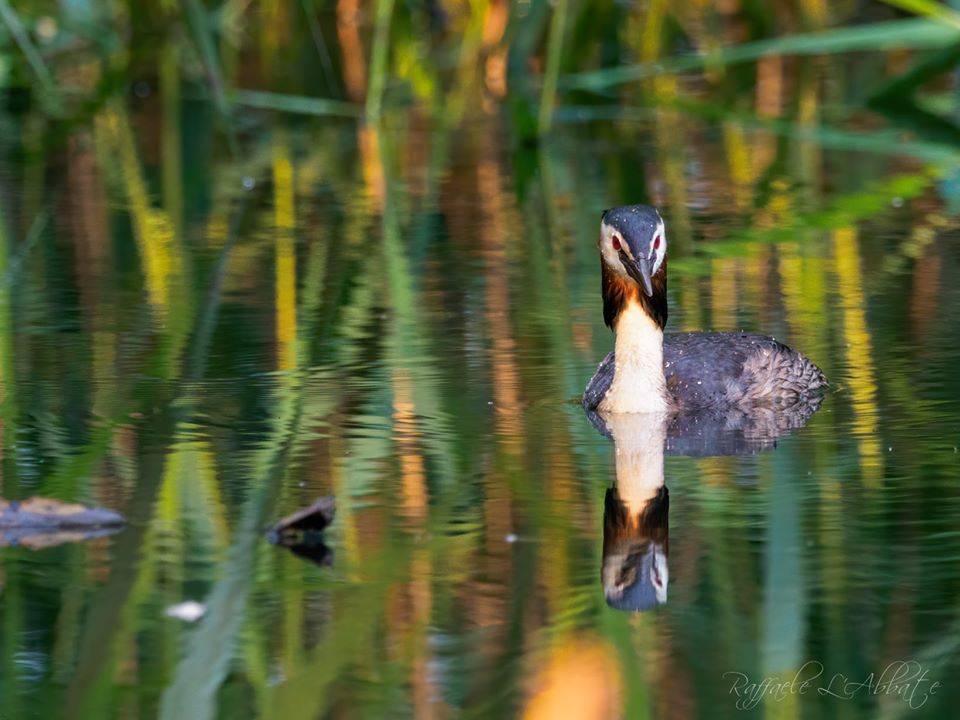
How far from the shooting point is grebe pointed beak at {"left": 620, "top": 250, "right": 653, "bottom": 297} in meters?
6.96

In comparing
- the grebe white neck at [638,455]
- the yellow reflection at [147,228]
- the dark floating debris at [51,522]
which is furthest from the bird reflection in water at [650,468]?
the yellow reflection at [147,228]

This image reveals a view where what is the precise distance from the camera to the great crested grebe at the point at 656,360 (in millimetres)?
7004

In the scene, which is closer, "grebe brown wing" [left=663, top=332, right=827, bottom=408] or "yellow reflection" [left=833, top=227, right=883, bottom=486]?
"yellow reflection" [left=833, top=227, right=883, bottom=486]

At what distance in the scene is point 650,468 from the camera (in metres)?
6.18

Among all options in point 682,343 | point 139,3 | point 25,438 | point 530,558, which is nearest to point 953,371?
point 682,343

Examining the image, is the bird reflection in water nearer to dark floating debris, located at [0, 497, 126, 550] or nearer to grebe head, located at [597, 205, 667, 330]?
grebe head, located at [597, 205, 667, 330]

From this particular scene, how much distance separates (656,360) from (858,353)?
876 mm

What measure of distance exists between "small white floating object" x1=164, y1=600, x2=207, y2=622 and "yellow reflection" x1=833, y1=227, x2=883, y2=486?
6.50 ft

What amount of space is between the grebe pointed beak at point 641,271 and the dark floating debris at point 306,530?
192 cm

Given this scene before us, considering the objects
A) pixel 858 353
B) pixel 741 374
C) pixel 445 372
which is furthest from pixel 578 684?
pixel 858 353

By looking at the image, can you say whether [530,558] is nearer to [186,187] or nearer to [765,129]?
[186,187]

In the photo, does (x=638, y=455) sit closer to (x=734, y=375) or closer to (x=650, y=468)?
(x=650, y=468)

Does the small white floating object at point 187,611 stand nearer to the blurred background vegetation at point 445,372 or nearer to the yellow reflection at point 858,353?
the blurred background vegetation at point 445,372

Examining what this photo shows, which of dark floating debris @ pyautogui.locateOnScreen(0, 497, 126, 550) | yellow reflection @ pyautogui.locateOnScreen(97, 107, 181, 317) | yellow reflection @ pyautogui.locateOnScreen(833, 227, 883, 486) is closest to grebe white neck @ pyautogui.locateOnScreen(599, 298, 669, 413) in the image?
yellow reflection @ pyautogui.locateOnScreen(833, 227, 883, 486)
